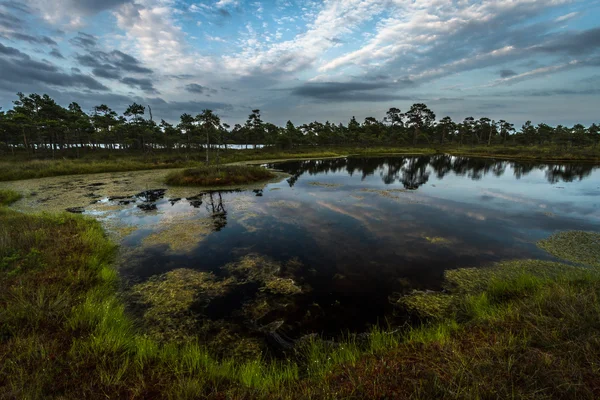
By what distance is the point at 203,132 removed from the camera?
192 ft

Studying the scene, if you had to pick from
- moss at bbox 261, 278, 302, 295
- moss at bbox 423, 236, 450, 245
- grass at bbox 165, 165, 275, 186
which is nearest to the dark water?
moss at bbox 423, 236, 450, 245

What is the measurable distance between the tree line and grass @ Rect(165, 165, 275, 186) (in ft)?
20.0

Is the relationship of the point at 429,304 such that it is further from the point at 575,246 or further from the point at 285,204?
the point at 285,204

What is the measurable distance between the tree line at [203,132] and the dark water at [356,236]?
16.9m

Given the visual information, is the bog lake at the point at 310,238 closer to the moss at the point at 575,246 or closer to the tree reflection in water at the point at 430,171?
the moss at the point at 575,246

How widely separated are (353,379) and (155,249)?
8483mm

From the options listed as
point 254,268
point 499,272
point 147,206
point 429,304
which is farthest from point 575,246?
point 147,206

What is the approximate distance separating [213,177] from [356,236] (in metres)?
16.0

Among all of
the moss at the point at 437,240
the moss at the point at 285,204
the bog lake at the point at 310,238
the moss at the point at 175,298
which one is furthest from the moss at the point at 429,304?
the moss at the point at 285,204

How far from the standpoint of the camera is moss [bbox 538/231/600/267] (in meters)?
8.14

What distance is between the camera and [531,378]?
2.84 meters

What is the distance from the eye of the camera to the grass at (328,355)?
9.61ft

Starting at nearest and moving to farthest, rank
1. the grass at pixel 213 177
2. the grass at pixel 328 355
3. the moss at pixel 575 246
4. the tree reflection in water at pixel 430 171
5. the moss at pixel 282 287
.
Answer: the grass at pixel 328 355
the moss at pixel 282 287
the moss at pixel 575 246
the grass at pixel 213 177
the tree reflection in water at pixel 430 171

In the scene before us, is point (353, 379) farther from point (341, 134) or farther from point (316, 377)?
point (341, 134)
